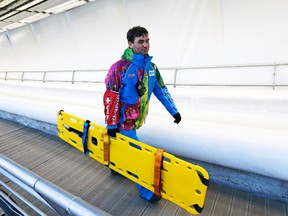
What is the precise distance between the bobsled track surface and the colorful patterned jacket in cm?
72

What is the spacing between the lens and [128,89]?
1.69m

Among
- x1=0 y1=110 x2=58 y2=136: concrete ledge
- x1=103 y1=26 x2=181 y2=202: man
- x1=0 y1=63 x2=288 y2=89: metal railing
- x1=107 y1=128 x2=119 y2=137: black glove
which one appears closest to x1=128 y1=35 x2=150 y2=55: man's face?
x1=103 y1=26 x2=181 y2=202: man

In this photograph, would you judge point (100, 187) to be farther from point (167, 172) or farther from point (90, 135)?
point (167, 172)

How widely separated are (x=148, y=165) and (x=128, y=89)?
24.4 inches

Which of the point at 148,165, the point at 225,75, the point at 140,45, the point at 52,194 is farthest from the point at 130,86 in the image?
the point at 225,75

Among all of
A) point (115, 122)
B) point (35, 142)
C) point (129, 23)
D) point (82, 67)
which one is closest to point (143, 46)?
point (115, 122)

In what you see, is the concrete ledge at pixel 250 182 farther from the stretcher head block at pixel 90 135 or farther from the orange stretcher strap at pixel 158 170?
the stretcher head block at pixel 90 135

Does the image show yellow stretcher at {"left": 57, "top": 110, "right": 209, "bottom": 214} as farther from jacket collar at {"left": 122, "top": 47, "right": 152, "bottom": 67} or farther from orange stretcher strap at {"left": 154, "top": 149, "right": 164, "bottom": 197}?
jacket collar at {"left": 122, "top": 47, "right": 152, "bottom": 67}

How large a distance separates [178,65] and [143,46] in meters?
1.83

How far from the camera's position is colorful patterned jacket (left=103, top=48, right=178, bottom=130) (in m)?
1.67

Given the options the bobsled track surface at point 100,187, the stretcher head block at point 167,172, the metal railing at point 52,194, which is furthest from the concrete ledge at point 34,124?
the metal railing at point 52,194

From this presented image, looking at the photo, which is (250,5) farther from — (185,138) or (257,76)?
(185,138)

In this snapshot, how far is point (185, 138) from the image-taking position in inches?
79.2

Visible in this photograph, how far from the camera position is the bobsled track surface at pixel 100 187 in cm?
179
